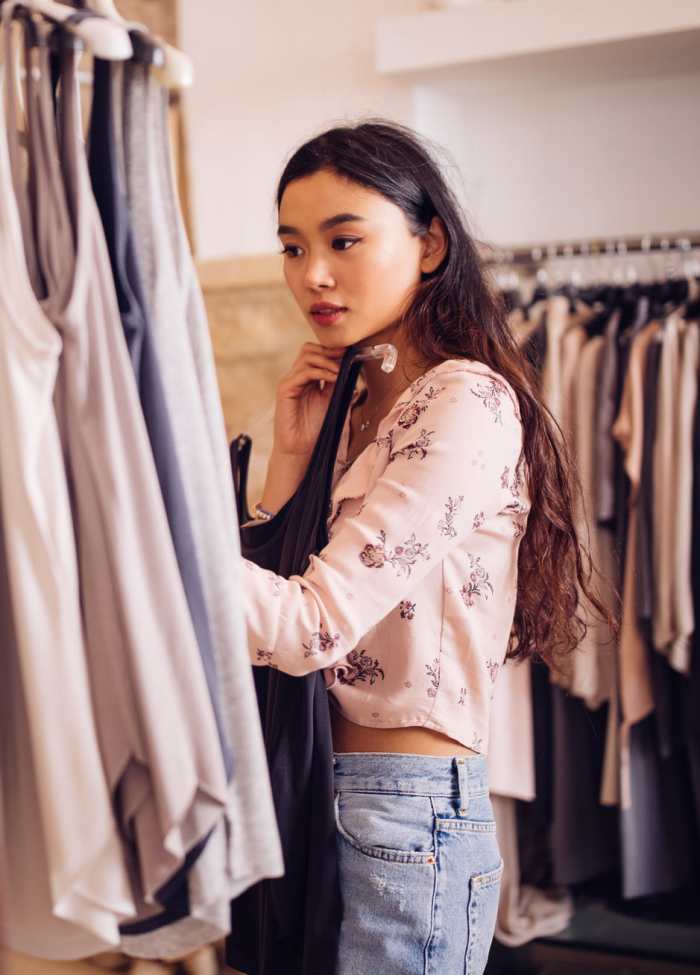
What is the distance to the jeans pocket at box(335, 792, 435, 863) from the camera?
1.12 metres

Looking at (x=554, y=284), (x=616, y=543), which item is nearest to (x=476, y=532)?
(x=616, y=543)

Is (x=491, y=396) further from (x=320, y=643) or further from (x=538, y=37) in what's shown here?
(x=538, y=37)

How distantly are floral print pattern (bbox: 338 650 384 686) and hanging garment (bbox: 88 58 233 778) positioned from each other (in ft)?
1.40

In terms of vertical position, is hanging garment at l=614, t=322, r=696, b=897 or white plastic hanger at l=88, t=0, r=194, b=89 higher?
white plastic hanger at l=88, t=0, r=194, b=89

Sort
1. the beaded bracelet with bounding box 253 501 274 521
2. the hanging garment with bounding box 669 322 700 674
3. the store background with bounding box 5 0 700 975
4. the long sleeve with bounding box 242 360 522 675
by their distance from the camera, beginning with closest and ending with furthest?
the long sleeve with bounding box 242 360 522 675
the beaded bracelet with bounding box 253 501 274 521
the hanging garment with bounding box 669 322 700 674
the store background with bounding box 5 0 700 975

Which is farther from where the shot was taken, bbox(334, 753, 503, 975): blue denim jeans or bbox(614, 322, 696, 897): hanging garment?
bbox(614, 322, 696, 897): hanging garment

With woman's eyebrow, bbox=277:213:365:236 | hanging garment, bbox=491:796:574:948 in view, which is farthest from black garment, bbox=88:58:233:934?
hanging garment, bbox=491:796:574:948

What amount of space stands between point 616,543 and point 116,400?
5.11 feet

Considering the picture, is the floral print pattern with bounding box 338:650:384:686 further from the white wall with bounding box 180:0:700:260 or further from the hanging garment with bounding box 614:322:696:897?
the white wall with bounding box 180:0:700:260

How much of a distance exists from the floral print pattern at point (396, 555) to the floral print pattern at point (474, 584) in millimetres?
153

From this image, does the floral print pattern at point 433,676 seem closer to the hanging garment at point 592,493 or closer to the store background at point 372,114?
the hanging garment at point 592,493

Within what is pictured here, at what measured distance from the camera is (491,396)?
45.4 inches

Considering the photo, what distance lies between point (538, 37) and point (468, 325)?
124cm

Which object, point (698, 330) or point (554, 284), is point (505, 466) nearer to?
point (698, 330)
